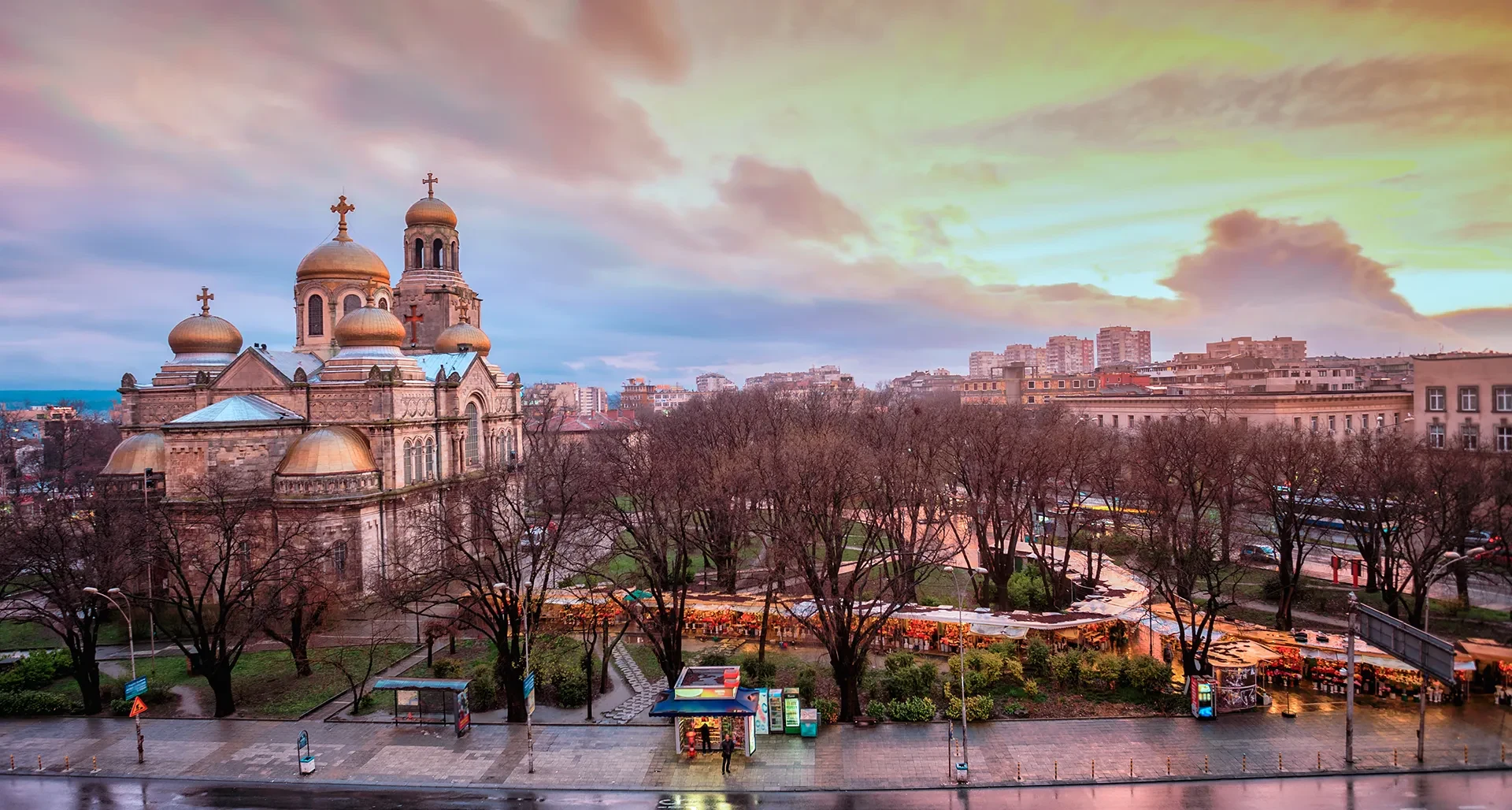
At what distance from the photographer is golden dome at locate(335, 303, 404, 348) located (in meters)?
39.8

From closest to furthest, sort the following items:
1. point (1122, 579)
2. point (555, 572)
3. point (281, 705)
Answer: point (281, 705)
point (1122, 579)
point (555, 572)

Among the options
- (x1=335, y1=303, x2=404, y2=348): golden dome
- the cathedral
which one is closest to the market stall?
the cathedral

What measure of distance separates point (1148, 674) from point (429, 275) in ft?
162

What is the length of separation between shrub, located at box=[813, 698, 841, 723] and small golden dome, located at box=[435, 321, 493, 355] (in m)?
35.6

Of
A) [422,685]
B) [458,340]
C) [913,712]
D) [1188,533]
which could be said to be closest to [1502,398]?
[1188,533]

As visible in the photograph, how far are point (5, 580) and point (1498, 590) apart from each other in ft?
196

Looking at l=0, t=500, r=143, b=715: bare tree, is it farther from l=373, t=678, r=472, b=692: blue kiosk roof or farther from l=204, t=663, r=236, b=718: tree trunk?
l=373, t=678, r=472, b=692: blue kiosk roof

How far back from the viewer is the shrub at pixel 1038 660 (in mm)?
25609

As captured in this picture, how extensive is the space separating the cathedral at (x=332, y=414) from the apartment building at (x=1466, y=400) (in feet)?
180

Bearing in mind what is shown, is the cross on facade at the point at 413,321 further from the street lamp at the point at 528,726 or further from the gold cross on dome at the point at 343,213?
the street lamp at the point at 528,726

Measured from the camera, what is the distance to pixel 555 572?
40125mm

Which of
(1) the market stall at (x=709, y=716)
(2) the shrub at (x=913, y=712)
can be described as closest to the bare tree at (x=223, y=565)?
(1) the market stall at (x=709, y=716)

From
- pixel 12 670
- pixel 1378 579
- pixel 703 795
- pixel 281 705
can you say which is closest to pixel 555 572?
pixel 281 705

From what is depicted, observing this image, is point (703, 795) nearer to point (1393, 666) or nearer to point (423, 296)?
point (1393, 666)
